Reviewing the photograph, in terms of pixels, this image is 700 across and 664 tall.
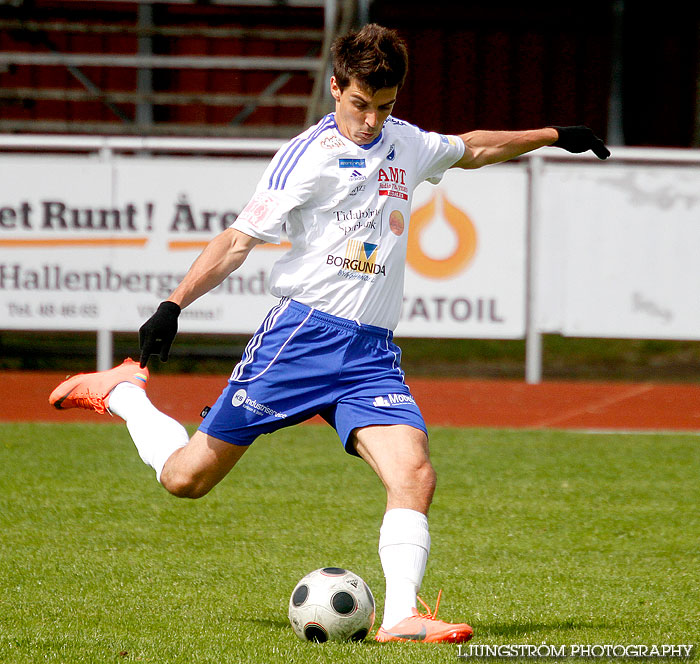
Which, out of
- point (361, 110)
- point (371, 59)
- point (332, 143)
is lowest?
point (332, 143)

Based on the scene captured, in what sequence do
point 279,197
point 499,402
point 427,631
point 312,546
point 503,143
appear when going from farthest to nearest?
point 499,402
point 312,546
point 503,143
point 279,197
point 427,631

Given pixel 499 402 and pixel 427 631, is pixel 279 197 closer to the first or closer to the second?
pixel 427 631

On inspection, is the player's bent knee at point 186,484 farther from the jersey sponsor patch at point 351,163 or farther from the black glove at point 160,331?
the jersey sponsor patch at point 351,163

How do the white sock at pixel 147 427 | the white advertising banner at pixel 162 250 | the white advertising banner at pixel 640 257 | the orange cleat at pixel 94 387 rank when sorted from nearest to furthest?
the white sock at pixel 147 427
the orange cleat at pixel 94 387
the white advertising banner at pixel 162 250
the white advertising banner at pixel 640 257

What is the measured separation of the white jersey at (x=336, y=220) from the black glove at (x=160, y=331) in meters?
0.39

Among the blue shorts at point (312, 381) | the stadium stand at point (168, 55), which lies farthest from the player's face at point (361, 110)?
the stadium stand at point (168, 55)

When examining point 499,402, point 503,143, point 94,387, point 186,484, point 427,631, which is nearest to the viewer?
point 427,631

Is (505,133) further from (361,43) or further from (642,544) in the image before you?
(642,544)

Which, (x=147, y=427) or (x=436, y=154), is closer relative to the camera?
(x=436, y=154)

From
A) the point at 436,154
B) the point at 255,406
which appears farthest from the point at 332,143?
the point at 255,406

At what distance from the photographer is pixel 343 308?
13.9ft

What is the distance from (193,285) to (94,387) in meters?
1.11

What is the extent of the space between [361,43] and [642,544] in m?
2.87

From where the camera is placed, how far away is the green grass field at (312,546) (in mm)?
4164
